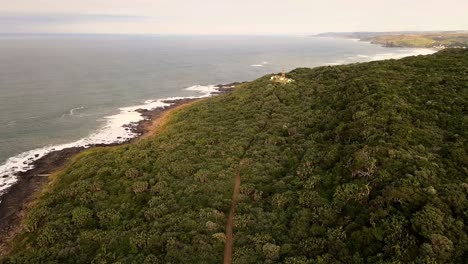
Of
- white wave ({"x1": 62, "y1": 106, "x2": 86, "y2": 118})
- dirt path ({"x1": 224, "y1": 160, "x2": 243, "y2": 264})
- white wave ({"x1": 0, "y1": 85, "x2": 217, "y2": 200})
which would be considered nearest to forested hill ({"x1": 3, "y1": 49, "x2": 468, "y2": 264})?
dirt path ({"x1": 224, "y1": 160, "x2": 243, "y2": 264})

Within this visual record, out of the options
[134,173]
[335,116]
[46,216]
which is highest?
[335,116]

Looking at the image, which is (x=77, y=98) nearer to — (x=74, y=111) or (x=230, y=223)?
(x=74, y=111)

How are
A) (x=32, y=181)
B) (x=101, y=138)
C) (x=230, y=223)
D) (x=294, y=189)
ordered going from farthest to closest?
(x=101, y=138) < (x=32, y=181) < (x=294, y=189) < (x=230, y=223)

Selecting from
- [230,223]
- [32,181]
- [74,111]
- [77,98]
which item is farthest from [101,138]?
[230,223]

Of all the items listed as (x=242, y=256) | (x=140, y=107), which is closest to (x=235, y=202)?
(x=242, y=256)

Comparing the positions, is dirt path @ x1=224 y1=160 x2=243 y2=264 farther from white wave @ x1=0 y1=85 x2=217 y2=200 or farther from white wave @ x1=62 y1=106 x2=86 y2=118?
white wave @ x1=62 y1=106 x2=86 y2=118

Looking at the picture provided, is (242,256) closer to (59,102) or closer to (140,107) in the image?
(140,107)

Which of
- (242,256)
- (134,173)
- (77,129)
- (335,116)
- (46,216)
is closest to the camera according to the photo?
(242,256)

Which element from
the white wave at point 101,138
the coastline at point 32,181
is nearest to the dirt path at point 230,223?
the coastline at point 32,181
